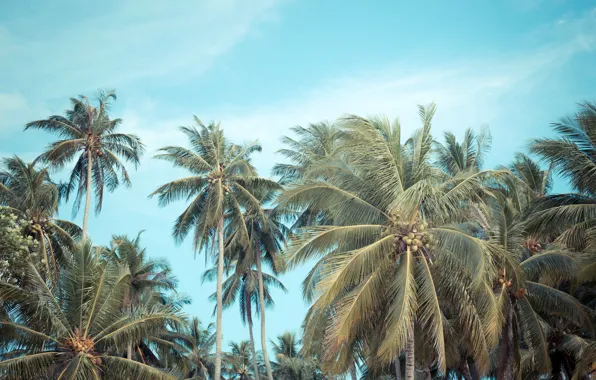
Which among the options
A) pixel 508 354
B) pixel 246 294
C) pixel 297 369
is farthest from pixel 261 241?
pixel 508 354

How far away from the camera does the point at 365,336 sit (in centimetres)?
2003

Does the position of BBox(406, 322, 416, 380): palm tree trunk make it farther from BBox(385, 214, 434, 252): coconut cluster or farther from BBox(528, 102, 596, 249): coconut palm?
BBox(528, 102, 596, 249): coconut palm

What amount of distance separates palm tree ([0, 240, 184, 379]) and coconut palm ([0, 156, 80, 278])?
15.2ft

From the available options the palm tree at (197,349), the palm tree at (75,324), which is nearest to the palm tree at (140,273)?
the palm tree at (197,349)

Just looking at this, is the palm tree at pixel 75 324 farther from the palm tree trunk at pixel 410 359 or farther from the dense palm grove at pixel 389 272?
the palm tree trunk at pixel 410 359

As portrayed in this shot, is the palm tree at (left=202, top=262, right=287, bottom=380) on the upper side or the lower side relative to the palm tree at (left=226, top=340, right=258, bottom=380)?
upper

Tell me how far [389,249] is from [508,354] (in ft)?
21.3

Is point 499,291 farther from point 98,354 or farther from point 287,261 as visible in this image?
point 98,354

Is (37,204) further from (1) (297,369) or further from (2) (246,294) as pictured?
(1) (297,369)

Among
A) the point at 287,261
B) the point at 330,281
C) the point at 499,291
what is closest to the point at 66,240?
the point at 287,261

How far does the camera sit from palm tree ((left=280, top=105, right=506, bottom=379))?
58.6 feet

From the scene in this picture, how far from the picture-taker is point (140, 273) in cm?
3634

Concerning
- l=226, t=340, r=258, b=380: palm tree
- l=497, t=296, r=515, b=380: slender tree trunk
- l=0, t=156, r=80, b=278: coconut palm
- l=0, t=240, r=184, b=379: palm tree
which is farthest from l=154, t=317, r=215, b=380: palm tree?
l=497, t=296, r=515, b=380: slender tree trunk

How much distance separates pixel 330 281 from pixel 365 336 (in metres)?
3.37
